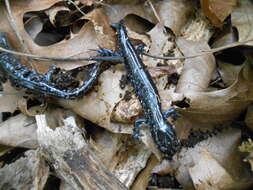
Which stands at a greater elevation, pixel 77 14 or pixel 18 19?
pixel 18 19

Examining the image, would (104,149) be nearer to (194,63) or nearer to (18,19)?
(194,63)

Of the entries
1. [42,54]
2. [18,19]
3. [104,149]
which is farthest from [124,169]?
[18,19]

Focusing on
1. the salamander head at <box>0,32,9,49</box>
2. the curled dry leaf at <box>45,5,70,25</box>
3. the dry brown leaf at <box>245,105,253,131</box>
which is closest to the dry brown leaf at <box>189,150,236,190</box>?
the dry brown leaf at <box>245,105,253,131</box>

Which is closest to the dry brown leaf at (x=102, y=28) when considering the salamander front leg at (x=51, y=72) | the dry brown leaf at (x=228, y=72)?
the salamander front leg at (x=51, y=72)

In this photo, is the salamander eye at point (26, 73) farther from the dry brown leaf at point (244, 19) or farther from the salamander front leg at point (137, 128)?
the dry brown leaf at point (244, 19)

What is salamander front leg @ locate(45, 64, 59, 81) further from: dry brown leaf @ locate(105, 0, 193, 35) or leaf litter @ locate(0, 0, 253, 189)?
dry brown leaf @ locate(105, 0, 193, 35)

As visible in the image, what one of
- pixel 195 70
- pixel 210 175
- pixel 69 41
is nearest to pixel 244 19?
pixel 195 70
